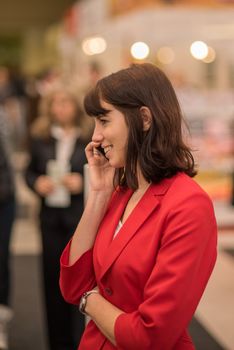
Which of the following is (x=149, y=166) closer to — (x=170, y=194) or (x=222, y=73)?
(x=170, y=194)

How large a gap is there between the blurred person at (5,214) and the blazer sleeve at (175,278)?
8.86ft

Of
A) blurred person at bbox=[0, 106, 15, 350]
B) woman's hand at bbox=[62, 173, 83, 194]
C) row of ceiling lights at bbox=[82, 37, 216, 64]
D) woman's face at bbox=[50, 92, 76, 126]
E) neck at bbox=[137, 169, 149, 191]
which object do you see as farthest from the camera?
row of ceiling lights at bbox=[82, 37, 216, 64]

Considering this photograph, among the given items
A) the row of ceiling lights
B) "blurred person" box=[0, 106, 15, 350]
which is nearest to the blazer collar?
"blurred person" box=[0, 106, 15, 350]

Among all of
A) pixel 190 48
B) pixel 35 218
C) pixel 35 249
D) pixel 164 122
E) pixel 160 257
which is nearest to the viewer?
pixel 160 257

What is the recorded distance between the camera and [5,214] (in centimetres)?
471

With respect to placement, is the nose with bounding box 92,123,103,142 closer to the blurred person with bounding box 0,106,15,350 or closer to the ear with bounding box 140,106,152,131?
the ear with bounding box 140,106,152,131

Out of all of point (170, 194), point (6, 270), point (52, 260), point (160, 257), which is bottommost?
point (6, 270)

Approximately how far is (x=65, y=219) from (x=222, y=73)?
5.10m

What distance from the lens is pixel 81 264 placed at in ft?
6.85

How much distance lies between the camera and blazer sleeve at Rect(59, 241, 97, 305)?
6.86 ft

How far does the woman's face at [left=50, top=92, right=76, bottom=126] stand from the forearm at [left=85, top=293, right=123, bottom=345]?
2.37m

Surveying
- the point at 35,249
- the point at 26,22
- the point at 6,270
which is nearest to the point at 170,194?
the point at 6,270

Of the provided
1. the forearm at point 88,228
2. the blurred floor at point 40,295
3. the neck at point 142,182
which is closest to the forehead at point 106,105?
the neck at point 142,182

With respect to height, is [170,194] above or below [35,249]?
above
